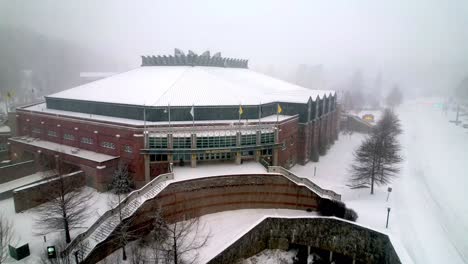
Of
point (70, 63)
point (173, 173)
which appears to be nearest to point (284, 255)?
point (173, 173)

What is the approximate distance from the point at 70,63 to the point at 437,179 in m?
175

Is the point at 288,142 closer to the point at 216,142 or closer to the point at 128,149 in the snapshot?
the point at 216,142

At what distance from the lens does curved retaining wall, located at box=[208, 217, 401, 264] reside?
2545cm

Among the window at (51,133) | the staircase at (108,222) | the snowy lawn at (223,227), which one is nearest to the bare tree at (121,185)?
the staircase at (108,222)

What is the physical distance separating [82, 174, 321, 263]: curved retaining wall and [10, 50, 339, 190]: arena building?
4330mm

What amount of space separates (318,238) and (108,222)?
19650 mm

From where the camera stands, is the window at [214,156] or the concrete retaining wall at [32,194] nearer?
the concrete retaining wall at [32,194]

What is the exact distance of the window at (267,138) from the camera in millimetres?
37062

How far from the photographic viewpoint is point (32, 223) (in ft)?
87.4

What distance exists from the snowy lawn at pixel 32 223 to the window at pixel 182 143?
895cm

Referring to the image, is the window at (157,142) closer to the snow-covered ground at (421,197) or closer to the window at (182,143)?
the window at (182,143)

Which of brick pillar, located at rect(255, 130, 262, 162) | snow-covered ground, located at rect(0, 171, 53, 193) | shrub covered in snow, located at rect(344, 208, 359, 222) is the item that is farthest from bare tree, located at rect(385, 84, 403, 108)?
snow-covered ground, located at rect(0, 171, 53, 193)

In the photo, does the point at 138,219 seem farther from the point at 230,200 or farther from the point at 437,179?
the point at 437,179

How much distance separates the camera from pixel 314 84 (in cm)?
17688
